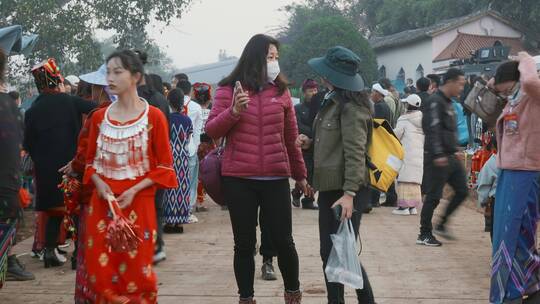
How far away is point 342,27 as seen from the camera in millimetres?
42938

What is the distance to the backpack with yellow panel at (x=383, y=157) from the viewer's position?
530 cm

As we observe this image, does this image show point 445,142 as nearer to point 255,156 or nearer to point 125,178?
point 255,156

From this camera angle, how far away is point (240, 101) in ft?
17.3

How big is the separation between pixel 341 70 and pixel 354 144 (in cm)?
52

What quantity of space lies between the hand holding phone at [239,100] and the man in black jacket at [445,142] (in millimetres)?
3620

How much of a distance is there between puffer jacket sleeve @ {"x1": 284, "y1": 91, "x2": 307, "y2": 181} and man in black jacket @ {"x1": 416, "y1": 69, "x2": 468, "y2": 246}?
296cm

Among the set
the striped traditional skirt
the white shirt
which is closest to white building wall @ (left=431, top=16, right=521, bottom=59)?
the white shirt

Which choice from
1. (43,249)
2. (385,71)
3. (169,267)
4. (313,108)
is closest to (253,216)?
(169,267)

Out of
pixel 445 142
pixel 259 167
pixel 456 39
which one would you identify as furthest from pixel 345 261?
pixel 456 39

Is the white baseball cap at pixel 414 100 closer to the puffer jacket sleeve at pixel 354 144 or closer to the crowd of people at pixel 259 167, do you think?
the crowd of people at pixel 259 167

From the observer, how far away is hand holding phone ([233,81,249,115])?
527 cm

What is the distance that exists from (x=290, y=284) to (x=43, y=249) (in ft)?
10.7

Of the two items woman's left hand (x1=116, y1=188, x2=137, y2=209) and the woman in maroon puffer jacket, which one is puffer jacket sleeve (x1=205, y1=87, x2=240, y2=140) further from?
woman's left hand (x1=116, y1=188, x2=137, y2=209)

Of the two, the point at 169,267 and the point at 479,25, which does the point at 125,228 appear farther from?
the point at 479,25
